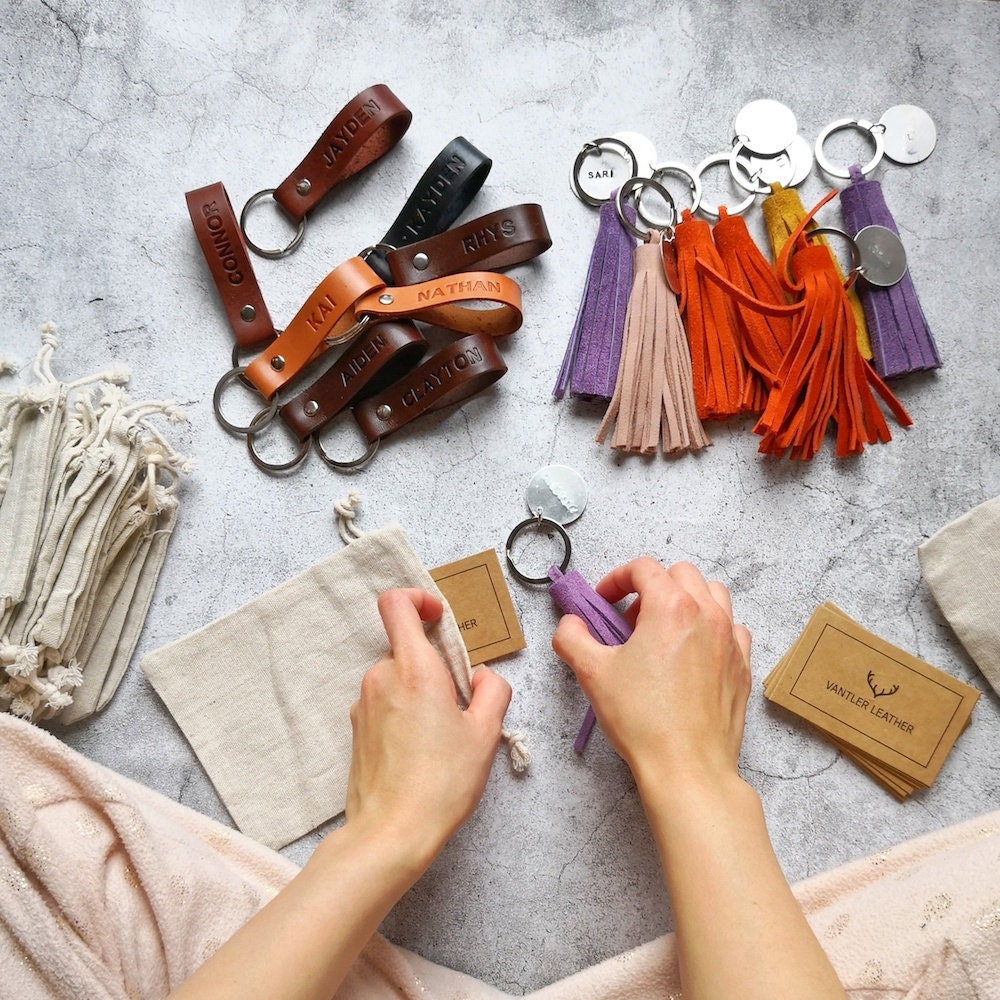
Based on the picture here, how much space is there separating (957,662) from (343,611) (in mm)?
1159

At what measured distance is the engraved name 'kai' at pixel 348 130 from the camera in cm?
163

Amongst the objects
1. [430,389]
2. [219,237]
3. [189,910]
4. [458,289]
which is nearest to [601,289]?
[458,289]

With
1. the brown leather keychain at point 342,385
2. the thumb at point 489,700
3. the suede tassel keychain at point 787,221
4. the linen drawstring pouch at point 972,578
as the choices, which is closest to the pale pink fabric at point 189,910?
the linen drawstring pouch at point 972,578

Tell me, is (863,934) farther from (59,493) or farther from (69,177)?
(69,177)

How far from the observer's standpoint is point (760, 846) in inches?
45.8

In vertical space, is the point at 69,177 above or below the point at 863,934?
above

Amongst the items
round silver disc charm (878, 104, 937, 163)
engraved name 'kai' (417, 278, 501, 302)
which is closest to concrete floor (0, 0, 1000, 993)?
round silver disc charm (878, 104, 937, 163)

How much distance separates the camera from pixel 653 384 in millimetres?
1625

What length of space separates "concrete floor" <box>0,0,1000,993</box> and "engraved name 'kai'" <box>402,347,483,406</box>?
3.5 inches

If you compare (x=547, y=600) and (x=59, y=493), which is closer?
(x=59, y=493)

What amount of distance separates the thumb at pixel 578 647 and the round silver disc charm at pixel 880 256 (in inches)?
35.1

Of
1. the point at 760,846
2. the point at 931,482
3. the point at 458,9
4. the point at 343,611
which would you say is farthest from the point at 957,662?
the point at 458,9

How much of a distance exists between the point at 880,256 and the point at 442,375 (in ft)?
2.89

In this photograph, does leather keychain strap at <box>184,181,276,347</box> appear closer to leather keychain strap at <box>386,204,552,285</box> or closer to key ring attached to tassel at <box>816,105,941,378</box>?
leather keychain strap at <box>386,204,552,285</box>
